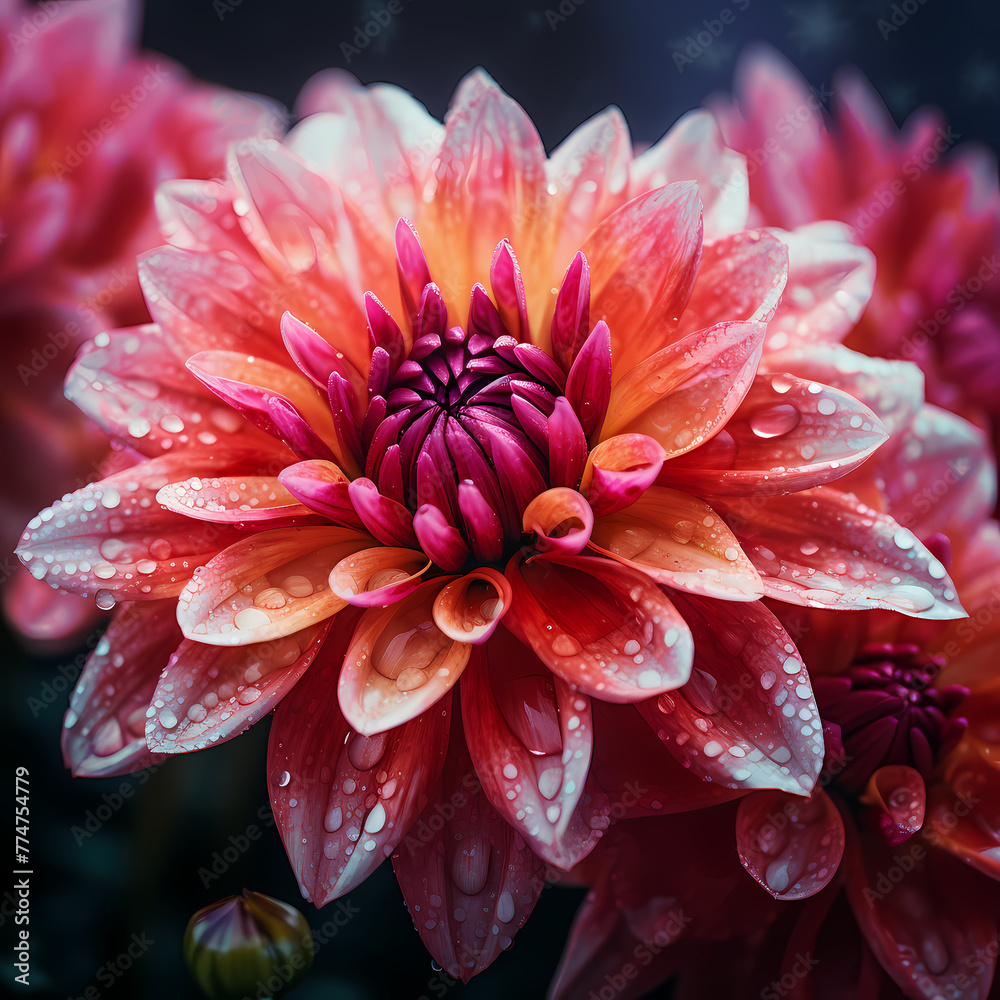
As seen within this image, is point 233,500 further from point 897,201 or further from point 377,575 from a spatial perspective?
point 897,201

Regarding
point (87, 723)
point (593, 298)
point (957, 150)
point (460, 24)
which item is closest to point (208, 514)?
point (87, 723)

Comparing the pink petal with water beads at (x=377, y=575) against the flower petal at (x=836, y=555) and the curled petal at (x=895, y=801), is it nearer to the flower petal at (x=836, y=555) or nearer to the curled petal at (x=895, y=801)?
the flower petal at (x=836, y=555)

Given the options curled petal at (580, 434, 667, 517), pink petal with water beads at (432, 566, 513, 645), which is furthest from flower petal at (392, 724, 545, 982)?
curled petal at (580, 434, 667, 517)

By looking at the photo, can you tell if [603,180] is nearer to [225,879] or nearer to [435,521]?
[435,521]

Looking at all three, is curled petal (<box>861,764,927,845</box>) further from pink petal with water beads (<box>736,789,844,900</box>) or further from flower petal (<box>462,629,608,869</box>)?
flower petal (<box>462,629,608,869</box>)

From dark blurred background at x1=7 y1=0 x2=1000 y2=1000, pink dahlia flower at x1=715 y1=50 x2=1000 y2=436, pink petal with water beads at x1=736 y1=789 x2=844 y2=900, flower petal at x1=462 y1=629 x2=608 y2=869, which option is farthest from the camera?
pink dahlia flower at x1=715 y1=50 x2=1000 y2=436

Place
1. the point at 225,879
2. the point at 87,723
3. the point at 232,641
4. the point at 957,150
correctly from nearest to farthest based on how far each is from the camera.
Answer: the point at 232,641 < the point at 87,723 < the point at 225,879 < the point at 957,150

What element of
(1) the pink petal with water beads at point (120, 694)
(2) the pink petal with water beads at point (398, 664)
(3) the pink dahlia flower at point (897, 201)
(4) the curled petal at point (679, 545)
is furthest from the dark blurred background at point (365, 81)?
(4) the curled petal at point (679, 545)

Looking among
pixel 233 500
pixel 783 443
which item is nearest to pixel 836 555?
pixel 783 443
